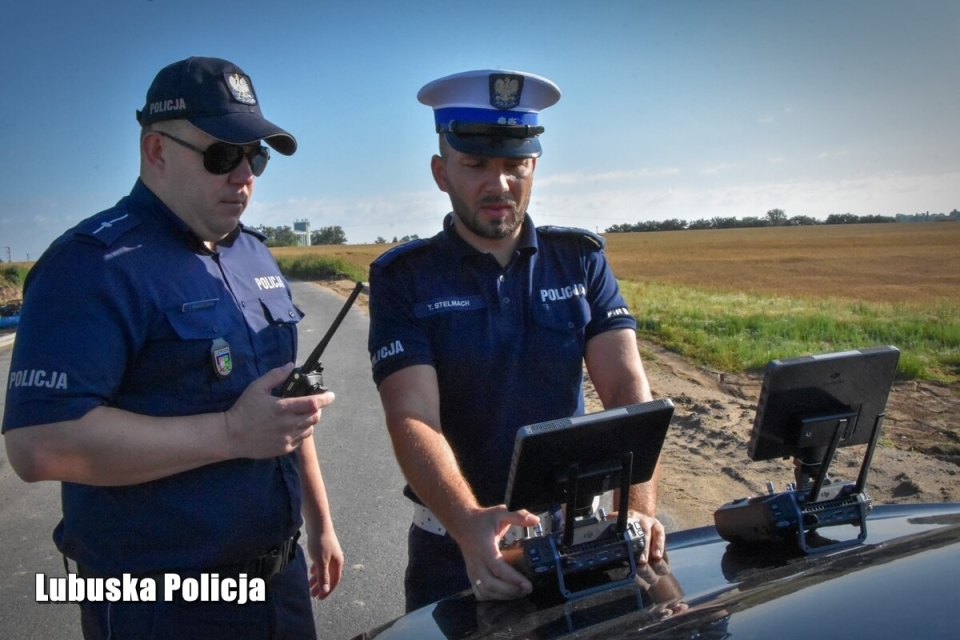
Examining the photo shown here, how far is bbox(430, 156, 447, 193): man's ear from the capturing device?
2.53 m

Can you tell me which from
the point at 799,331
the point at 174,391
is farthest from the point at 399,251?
the point at 799,331

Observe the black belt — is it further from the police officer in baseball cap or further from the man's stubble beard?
the man's stubble beard

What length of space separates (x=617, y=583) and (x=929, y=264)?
40.5 meters

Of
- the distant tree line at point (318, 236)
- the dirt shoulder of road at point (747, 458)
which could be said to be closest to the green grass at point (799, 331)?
the dirt shoulder of road at point (747, 458)

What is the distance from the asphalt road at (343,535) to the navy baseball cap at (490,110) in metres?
2.45

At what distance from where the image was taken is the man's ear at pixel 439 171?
99.5 inches

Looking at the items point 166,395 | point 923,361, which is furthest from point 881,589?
point 923,361

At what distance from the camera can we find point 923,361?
969 cm

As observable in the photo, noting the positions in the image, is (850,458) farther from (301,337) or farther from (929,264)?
(929,264)

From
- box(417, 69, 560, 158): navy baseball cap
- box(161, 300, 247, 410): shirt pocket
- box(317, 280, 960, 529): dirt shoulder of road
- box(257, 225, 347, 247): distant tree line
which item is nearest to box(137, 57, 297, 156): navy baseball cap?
box(161, 300, 247, 410): shirt pocket

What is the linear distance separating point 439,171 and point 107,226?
100cm

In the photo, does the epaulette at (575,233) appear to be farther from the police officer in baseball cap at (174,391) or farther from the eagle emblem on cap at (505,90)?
the police officer in baseball cap at (174,391)

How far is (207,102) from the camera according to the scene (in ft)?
6.96

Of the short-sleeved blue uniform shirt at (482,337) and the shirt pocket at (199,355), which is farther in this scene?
the short-sleeved blue uniform shirt at (482,337)
